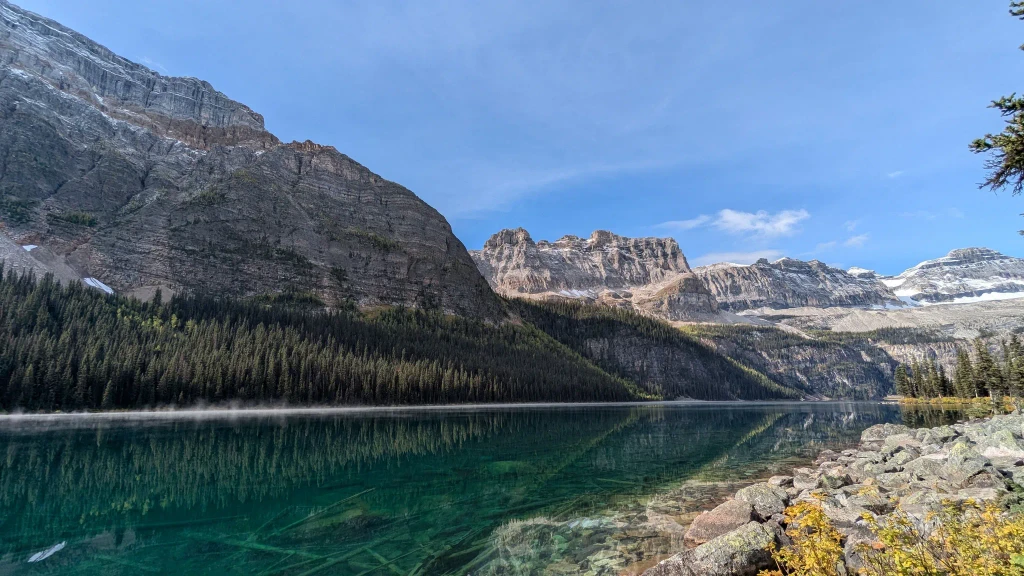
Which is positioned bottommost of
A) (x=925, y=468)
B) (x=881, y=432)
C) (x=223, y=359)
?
(x=881, y=432)

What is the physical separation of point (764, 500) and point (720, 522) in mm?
2508

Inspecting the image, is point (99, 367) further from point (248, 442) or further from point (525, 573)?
point (525, 573)

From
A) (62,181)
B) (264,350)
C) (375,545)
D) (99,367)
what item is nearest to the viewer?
(375,545)

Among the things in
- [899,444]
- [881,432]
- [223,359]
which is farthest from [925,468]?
[223,359]

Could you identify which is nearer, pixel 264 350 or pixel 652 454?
pixel 652 454

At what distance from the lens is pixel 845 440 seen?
5244 centimetres

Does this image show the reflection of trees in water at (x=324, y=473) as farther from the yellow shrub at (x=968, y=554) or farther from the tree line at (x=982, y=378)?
the tree line at (x=982, y=378)

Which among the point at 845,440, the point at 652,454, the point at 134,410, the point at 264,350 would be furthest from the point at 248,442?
the point at 845,440

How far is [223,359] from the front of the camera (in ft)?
284

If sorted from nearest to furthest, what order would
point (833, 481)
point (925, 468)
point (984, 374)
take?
point (925, 468) < point (833, 481) < point (984, 374)

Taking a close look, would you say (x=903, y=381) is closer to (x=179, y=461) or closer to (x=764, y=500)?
(x=764, y=500)

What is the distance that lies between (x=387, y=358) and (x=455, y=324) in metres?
58.9

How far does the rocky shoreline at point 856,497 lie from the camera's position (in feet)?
40.7

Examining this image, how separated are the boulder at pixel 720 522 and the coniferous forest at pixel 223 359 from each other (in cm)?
8908
